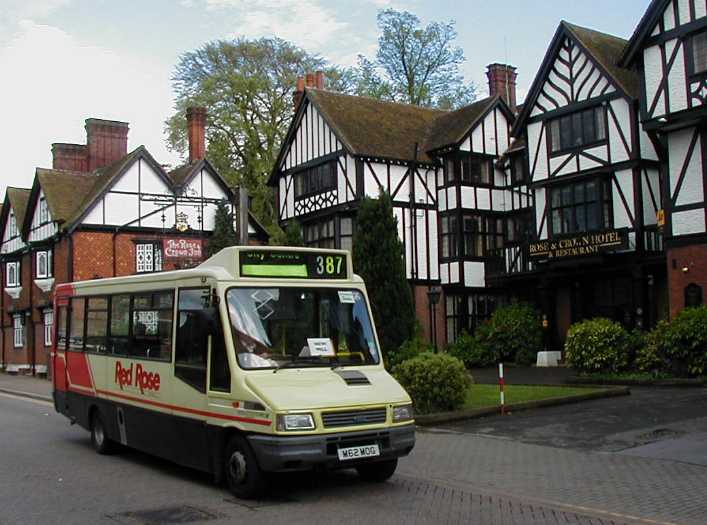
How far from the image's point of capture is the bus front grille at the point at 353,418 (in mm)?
8742

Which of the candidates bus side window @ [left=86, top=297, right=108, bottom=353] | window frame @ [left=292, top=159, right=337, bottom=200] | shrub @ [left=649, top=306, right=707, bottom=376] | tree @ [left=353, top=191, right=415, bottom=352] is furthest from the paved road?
window frame @ [left=292, top=159, right=337, bottom=200]

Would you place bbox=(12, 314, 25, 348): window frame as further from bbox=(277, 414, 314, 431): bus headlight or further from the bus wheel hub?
bbox=(277, 414, 314, 431): bus headlight

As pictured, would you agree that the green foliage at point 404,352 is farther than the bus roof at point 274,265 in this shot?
Yes

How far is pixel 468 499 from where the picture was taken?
29.5ft

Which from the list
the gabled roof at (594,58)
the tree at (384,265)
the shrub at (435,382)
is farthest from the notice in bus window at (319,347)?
the gabled roof at (594,58)

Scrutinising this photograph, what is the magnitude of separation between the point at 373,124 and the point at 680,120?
14.7 m

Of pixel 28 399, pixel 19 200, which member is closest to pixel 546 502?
pixel 28 399

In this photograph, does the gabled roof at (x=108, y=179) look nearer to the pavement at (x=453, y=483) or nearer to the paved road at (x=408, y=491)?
the pavement at (x=453, y=483)

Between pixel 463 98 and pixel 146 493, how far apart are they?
41.7 m

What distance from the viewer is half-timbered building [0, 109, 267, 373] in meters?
33.5

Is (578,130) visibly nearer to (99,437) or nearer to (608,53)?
(608,53)

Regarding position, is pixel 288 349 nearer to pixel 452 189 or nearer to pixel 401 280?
pixel 401 280

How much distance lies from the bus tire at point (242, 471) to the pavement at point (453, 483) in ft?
0.53

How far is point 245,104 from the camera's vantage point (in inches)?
1793
